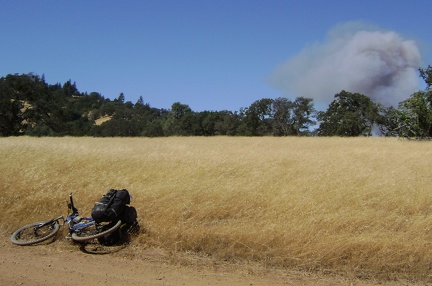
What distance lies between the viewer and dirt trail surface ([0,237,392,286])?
16.3 ft

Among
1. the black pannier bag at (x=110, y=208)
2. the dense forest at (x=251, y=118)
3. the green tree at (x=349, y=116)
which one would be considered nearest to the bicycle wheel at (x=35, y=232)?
the black pannier bag at (x=110, y=208)

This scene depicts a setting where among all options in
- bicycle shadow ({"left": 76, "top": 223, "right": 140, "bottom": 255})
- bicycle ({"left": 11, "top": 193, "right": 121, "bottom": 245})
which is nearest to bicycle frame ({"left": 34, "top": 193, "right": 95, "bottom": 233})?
bicycle ({"left": 11, "top": 193, "right": 121, "bottom": 245})

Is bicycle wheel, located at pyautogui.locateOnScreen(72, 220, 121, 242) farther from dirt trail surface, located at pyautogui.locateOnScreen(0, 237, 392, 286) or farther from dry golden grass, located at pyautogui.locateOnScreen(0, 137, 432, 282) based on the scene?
dry golden grass, located at pyautogui.locateOnScreen(0, 137, 432, 282)

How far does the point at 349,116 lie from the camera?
5147 cm

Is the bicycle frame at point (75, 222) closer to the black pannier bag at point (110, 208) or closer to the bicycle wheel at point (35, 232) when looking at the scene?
the bicycle wheel at point (35, 232)

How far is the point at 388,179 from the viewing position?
920cm

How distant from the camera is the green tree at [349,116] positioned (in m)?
51.4

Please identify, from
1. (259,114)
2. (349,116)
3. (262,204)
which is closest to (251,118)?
(259,114)

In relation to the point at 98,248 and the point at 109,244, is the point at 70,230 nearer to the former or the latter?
the point at 98,248

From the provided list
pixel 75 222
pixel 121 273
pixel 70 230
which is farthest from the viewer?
pixel 75 222

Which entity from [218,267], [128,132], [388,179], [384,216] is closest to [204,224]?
[218,267]

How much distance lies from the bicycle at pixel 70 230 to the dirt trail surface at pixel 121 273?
0.40m

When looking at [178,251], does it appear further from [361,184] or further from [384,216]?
[361,184]

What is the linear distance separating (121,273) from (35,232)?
8.61 ft
